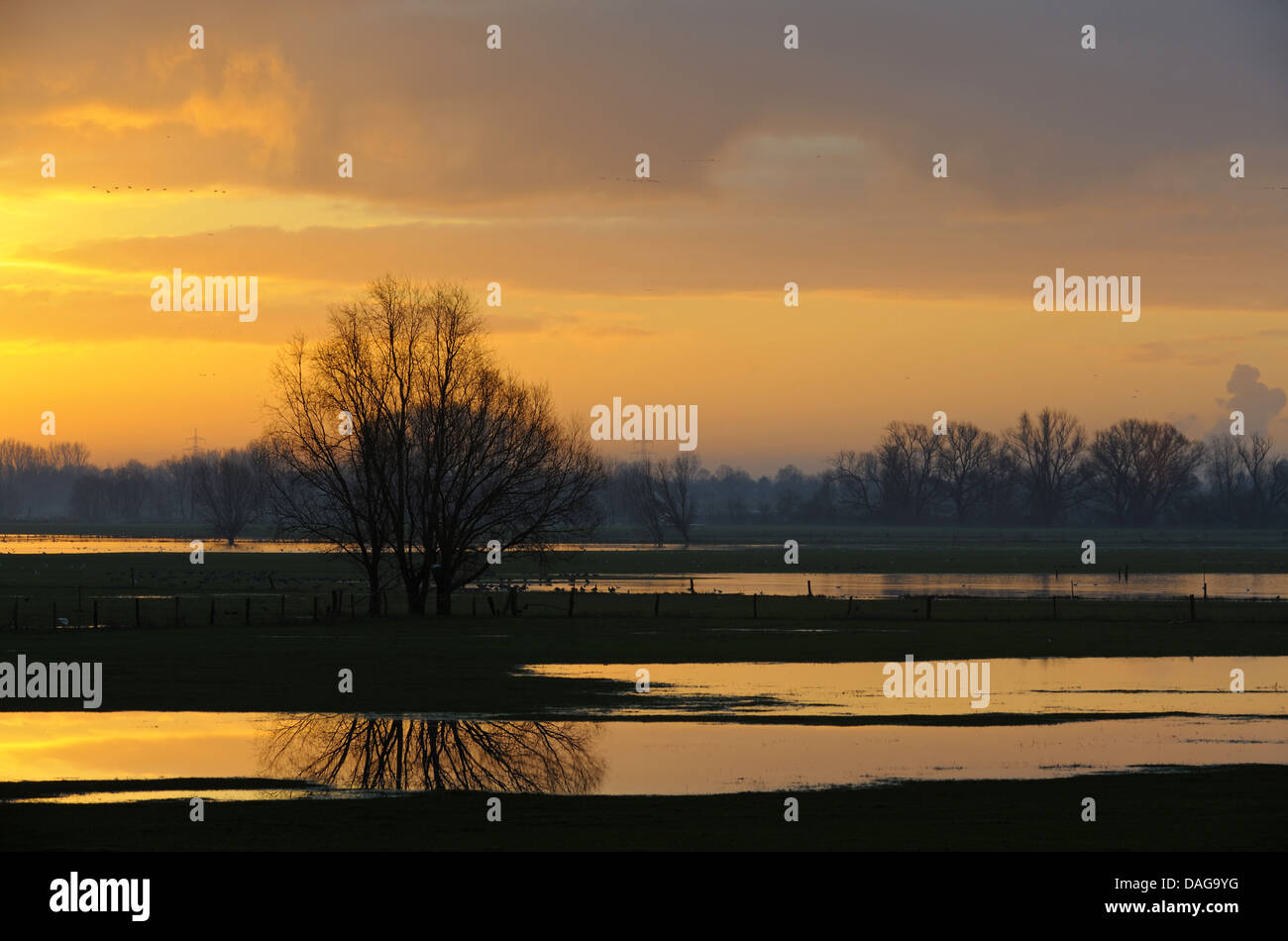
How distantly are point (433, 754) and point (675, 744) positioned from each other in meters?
5.46

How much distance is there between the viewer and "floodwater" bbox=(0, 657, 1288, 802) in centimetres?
2680

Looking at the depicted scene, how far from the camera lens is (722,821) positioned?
22391 millimetres

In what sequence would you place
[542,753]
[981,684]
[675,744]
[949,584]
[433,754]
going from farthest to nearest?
[949,584], [981,684], [675,744], [542,753], [433,754]

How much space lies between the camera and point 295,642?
53.7 m

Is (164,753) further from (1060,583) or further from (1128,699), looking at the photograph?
(1060,583)

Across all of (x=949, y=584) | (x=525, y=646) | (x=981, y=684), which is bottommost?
(x=981, y=684)

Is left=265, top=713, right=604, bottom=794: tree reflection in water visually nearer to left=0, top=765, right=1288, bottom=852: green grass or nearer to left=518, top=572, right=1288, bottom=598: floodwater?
left=0, top=765, right=1288, bottom=852: green grass

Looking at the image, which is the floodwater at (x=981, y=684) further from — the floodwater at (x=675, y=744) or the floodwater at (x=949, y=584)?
the floodwater at (x=949, y=584)

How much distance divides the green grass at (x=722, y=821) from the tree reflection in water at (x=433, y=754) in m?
1.65

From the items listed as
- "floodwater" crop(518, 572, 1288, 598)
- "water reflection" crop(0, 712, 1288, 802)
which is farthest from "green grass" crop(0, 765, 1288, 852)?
"floodwater" crop(518, 572, 1288, 598)

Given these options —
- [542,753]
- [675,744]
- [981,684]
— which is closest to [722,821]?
[542,753]

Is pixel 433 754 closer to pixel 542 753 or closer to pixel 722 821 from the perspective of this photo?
pixel 542 753

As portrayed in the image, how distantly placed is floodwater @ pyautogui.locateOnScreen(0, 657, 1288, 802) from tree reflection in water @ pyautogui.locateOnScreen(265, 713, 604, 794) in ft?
0.21

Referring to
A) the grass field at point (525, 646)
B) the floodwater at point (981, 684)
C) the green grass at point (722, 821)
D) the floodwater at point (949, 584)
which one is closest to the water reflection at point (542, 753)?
the green grass at point (722, 821)
